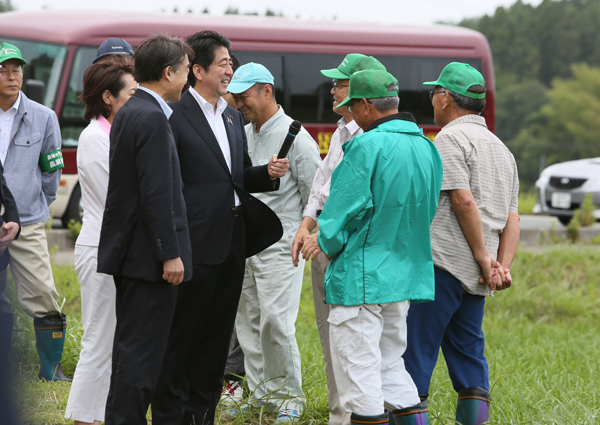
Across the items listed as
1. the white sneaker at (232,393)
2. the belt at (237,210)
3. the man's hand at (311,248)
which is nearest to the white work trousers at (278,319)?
the white sneaker at (232,393)

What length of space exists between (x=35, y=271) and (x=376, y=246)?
213 centimetres

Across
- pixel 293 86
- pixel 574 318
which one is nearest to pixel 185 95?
pixel 574 318

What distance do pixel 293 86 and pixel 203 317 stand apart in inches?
342

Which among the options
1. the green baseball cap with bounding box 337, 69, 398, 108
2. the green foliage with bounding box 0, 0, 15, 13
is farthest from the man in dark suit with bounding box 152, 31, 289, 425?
the green foliage with bounding box 0, 0, 15, 13

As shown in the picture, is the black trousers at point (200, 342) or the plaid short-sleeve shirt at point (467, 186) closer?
the black trousers at point (200, 342)

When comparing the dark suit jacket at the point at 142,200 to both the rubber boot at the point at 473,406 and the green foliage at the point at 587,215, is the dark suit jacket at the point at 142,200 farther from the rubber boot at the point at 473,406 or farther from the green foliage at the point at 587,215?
the green foliage at the point at 587,215

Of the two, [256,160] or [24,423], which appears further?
[256,160]

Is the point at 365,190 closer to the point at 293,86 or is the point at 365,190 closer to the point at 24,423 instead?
the point at 24,423

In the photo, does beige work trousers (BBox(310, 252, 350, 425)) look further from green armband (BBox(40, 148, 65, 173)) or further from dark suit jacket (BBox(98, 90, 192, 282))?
green armband (BBox(40, 148, 65, 173))

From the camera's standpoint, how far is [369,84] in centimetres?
274

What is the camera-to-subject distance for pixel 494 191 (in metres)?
3.20

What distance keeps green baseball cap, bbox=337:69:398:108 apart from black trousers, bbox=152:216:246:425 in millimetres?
814

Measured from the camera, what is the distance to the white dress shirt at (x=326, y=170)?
334 cm

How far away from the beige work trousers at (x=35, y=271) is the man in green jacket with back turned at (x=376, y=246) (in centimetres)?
191
